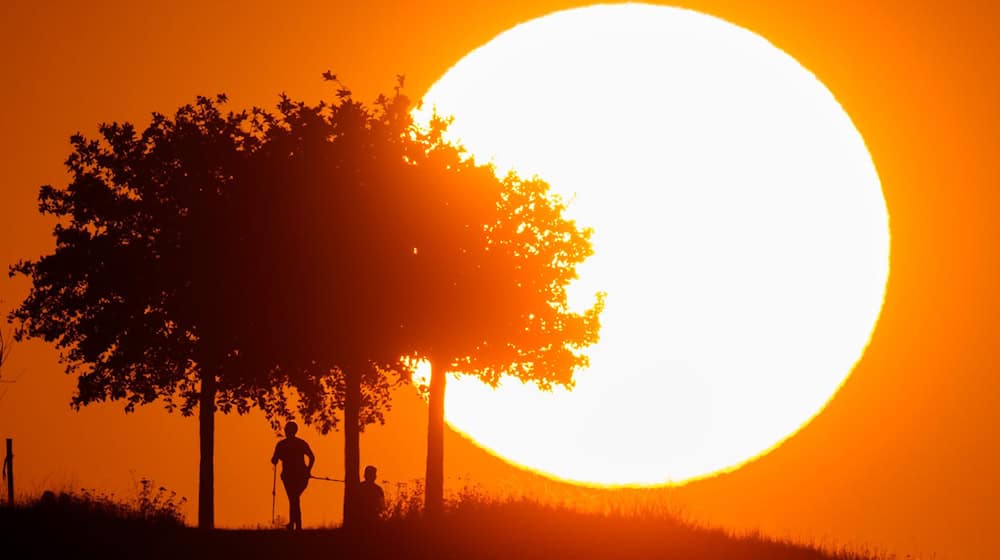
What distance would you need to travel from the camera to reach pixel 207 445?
5772 centimetres

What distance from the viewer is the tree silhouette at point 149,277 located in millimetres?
57094

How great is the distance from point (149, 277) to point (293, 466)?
503 inches

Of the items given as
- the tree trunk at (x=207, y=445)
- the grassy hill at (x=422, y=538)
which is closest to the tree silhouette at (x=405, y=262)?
the tree trunk at (x=207, y=445)

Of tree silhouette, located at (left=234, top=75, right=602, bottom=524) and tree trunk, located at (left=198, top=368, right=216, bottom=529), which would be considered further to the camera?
tree trunk, located at (left=198, top=368, right=216, bottom=529)

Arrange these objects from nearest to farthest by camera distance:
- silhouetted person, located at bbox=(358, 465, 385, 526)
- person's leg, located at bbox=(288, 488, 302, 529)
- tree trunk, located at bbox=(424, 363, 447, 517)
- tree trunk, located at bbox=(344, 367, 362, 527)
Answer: silhouetted person, located at bbox=(358, 465, 385, 526)
person's leg, located at bbox=(288, 488, 302, 529)
tree trunk, located at bbox=(424, 363, 447, 517)
tree trunk, located at bbox=(344, 367, 362, 527)

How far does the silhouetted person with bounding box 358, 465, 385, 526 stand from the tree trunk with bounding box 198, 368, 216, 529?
462 inches

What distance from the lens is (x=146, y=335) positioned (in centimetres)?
5778

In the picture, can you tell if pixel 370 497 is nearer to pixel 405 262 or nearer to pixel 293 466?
pixel 293 466

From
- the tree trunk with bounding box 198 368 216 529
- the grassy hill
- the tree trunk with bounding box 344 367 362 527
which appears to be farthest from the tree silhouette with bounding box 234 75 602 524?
the grassy hill

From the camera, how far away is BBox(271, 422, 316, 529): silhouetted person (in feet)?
155

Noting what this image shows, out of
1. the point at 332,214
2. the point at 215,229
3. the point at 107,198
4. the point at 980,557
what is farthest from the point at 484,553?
the point at 107,198

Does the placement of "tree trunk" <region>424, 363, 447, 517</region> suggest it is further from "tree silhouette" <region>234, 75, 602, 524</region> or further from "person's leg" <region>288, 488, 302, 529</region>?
"person's leg" <region>288, 488, 302, 529</region>

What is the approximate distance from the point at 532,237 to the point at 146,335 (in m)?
13.2

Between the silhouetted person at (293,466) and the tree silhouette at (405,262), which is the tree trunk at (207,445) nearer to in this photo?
the tree silhouette at (405,262)
